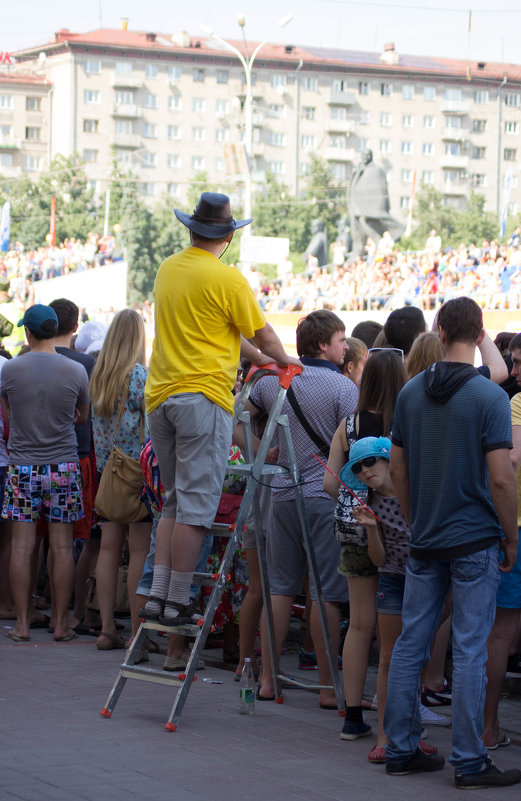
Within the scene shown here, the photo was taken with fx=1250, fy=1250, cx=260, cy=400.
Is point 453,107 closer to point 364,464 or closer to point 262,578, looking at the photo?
point 262,578

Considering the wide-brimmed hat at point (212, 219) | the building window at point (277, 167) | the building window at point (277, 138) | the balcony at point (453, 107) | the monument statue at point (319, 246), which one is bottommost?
the wide-brimmed hat at point (212, 219)

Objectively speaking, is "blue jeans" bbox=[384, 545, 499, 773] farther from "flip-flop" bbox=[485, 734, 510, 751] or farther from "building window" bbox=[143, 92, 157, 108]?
"building window" bbox=[143, 92, 157, 108]

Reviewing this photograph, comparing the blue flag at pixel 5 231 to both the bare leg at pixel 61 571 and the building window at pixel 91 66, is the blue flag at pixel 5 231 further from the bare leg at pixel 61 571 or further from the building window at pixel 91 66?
the building window at pixel 91 66

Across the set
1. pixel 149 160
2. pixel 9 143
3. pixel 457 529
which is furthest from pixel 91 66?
pixel 457 529

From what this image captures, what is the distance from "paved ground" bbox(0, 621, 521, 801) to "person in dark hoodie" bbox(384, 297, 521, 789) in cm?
23

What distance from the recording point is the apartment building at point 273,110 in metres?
118

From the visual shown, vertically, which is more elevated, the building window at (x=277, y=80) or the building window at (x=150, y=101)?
the building window at (x=277, y=80)

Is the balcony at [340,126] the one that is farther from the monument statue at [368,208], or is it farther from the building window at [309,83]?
the monument statue at [368,208]

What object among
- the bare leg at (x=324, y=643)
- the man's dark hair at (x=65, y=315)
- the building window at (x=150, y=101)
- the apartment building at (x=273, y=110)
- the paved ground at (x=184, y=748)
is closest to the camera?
the paved ground at (x=184, y=748)

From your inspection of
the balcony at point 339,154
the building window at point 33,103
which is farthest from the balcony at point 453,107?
the building window at point 33,103

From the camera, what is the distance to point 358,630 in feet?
18.6

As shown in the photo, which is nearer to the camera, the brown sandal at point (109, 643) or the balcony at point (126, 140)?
the brown sandal at point (109, 643)

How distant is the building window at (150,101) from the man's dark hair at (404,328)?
117m

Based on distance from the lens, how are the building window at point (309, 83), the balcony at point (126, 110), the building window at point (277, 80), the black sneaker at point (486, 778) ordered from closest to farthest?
the black sneaker at point (486, 778) < the balcony at point (126, 110) < the building window at point (277, 80) < the building window at point (309, 83)
